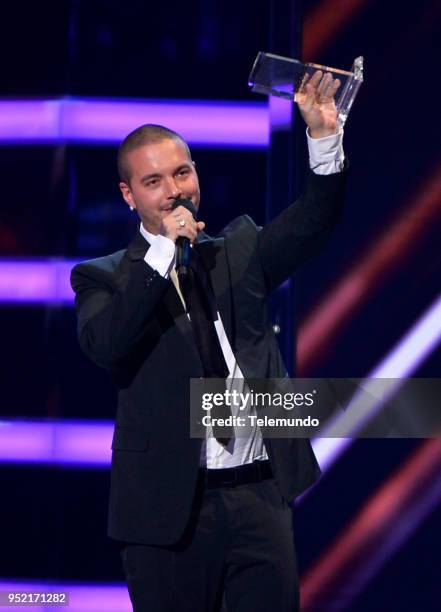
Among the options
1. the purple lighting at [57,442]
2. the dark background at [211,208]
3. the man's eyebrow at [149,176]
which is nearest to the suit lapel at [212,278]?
the man's eyebrow at [149,176]

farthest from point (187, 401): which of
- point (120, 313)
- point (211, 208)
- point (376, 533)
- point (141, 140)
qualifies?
point (376, 533)

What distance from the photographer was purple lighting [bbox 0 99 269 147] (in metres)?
2.65

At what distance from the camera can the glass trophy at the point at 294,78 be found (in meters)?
1.62

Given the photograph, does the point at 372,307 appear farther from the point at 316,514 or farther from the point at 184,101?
the point at 184,101

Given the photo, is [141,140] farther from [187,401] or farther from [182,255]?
[187,401]

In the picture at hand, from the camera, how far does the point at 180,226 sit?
62.1 inches

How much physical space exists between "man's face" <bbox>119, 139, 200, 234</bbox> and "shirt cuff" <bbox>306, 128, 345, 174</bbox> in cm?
26

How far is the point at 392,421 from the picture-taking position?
2611 millimetres

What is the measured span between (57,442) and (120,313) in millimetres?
1134

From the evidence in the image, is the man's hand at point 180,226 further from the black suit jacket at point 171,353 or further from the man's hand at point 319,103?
the man's hand at point 319,103

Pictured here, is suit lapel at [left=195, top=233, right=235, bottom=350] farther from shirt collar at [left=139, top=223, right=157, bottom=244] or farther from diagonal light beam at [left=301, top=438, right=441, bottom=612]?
diagonal light beam at [left=301, top=438, right=441, bottom=612]

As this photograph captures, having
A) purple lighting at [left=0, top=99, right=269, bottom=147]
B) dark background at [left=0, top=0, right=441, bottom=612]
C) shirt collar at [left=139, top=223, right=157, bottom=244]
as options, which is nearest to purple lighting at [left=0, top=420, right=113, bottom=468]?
dark background at [left=0, top=0, right=441, bottom=612]

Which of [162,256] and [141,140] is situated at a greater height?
[141,140]

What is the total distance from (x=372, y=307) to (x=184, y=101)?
2.73 ft
